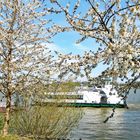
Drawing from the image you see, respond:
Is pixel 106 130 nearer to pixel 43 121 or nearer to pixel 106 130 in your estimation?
pixel 106 130

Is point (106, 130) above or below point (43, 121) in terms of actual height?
below

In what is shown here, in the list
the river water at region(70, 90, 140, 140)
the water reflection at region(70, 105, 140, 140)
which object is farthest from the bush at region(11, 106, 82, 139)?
the water reflection at region(70, 105, 140, 140)

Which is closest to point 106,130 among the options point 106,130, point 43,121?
point 106,130

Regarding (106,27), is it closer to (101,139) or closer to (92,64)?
(92,64)

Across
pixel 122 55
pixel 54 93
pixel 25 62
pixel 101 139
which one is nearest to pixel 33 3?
pixel 25 62

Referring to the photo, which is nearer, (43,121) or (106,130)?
(43,121)

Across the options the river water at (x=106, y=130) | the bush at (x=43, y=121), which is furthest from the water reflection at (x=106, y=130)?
the bush at (x=43, y=121)

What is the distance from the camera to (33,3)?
15.7m

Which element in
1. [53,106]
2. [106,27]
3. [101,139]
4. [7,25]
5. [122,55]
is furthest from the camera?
[101,139]

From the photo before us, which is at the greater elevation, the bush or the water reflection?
the bush

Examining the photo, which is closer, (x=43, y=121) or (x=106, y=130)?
(x=43, y=121)

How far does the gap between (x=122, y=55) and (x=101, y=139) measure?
78.1ft

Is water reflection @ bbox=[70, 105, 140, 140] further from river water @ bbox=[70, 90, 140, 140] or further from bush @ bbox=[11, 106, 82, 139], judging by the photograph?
bush @ bbox=[11, 106, 82, 139]

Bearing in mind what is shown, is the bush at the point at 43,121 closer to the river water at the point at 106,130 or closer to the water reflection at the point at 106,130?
the river water at the point at 106,130
